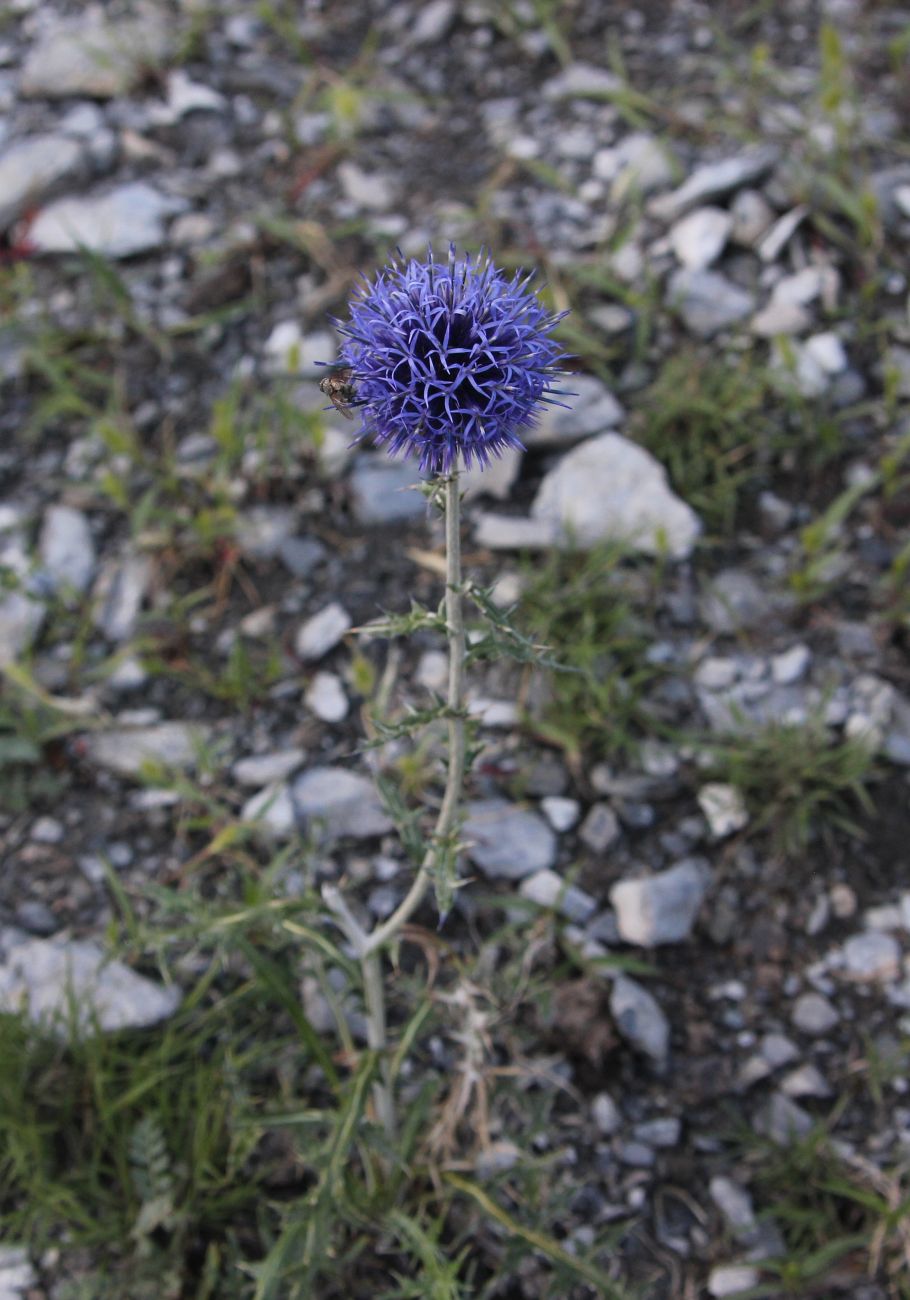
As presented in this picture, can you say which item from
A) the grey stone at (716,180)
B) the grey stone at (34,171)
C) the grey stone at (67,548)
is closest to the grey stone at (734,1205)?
the grey stone at (67,548)

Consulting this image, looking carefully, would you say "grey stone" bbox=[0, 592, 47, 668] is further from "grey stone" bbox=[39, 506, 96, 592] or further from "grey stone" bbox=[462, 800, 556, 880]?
"grey stone" bbox=[462, 800, 556, 880]

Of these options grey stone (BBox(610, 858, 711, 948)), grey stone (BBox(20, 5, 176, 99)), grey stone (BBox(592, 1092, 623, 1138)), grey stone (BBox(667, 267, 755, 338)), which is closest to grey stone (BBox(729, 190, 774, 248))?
grey stone (BBox(667, 267, 755, 338))

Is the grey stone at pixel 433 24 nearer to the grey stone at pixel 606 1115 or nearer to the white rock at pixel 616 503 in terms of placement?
the white rock at pixel 616 503

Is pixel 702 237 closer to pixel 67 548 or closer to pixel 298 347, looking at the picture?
pixel 298 347

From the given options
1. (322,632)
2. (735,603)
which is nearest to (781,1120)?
(735,603)

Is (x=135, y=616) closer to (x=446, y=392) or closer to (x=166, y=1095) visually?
(x=166, y=1095)
